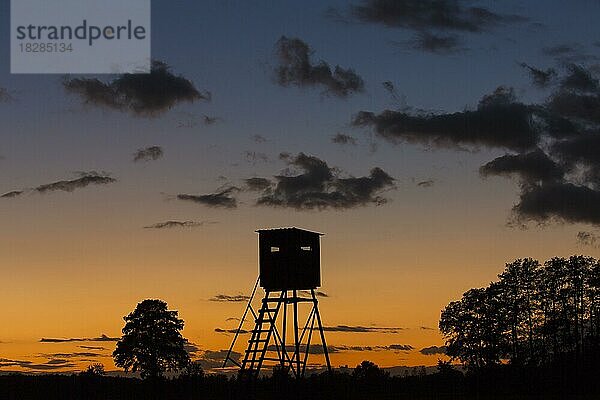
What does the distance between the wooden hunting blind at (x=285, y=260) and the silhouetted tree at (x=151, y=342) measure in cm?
2469

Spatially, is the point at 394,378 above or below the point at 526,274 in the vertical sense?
below

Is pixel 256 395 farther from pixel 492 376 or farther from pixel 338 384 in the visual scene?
pixel 492 376

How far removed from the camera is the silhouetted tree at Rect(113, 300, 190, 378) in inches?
3425

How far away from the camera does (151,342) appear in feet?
286

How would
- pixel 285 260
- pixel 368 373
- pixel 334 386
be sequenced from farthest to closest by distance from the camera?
pixel 368 373 < pixel 334 386 < pixel 285 260

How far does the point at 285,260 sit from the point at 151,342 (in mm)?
26103

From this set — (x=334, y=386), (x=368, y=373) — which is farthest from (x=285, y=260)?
(x=368, y=373)

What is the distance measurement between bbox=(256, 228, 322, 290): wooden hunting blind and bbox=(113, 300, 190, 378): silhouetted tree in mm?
24693

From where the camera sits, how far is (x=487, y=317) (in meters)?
92.8

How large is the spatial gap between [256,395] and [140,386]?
15541mm

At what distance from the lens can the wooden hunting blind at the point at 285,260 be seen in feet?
213

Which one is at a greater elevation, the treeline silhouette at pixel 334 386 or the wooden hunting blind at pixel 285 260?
the wooden hunting blind at pixel 285 260

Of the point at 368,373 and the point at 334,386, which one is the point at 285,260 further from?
the point at 368,373

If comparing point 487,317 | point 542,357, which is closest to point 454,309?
point 487,317
